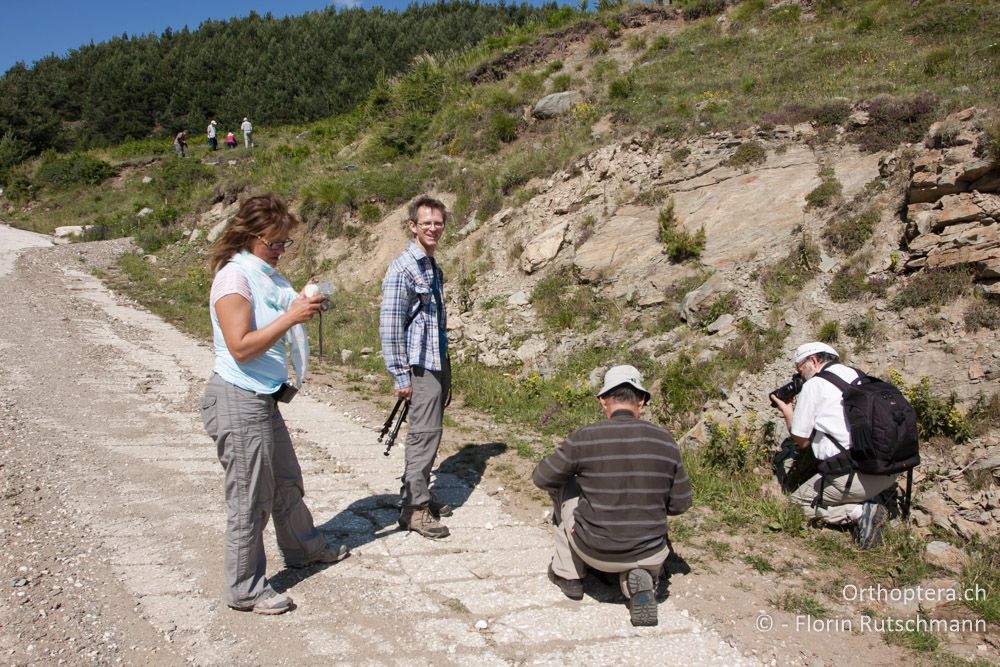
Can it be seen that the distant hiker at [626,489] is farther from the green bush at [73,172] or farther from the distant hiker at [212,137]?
the green bush at [73,172]

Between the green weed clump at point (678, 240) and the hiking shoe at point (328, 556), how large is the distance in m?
6.16

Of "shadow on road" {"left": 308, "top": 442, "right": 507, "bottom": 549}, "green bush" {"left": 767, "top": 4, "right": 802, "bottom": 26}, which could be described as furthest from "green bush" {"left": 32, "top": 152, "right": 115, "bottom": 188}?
"shadow on road" {"left": 308, "top": 442, "right": 507, "bottom": 549}

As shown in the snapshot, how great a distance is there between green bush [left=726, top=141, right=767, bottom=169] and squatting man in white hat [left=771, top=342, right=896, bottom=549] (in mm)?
5688

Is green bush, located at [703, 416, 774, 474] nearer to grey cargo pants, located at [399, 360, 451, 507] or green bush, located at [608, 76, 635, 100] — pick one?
grey cargo pants, located at [399, 360, 451, 507]

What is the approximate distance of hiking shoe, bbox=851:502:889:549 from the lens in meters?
4.36

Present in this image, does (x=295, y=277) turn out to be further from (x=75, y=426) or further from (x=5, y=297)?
(x=75, y=426)

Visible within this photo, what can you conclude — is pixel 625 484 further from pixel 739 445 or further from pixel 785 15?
pixel 785 15

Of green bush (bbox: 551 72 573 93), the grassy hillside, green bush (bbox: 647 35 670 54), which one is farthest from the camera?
green bush (bbox: 647 35 670 54)

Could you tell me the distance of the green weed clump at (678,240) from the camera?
8.64 meters

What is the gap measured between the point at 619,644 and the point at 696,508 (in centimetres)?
199

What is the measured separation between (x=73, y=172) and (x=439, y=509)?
3383cm

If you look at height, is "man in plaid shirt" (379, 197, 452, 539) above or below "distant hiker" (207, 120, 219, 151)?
below

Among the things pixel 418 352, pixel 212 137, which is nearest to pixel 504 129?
pixel 418 352

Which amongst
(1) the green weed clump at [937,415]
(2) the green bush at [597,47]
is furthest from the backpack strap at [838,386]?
(2) the green bush at [597,47]
